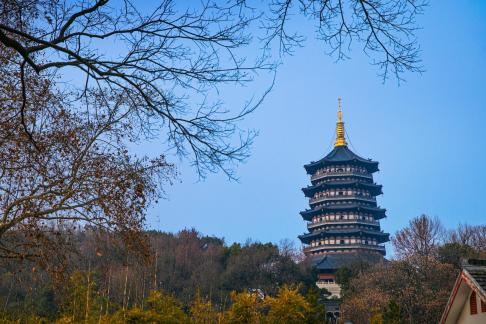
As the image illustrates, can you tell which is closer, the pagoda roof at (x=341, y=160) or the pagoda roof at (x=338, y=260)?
the pagoda roof at (x=338, y=260)

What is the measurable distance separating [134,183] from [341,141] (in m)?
51.2

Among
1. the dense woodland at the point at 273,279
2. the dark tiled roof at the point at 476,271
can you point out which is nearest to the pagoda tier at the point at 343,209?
the dense woodland at the point at 273,279

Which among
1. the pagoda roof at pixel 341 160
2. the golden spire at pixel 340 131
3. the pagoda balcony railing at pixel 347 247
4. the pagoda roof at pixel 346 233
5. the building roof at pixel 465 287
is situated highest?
the golden spire at pixel 340 131

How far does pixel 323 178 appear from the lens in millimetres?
53906

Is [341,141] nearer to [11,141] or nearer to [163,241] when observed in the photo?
[163,241]

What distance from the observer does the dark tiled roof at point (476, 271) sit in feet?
41.5

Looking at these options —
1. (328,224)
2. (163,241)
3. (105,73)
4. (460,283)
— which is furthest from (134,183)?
(328,224)

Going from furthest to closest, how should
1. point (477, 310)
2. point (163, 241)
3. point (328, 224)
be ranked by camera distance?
1. point (328, 224)
2. point (163, 241)
3. point (477, 310)

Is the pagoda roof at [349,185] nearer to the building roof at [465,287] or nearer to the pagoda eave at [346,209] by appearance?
the pagoda eave at [346,209]

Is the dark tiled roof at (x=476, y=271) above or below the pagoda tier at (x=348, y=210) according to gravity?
below

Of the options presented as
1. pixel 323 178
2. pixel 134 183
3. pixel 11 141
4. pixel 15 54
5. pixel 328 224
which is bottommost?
pixel 134 183

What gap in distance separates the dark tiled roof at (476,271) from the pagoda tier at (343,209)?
35181mm

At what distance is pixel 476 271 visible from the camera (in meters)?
13.2

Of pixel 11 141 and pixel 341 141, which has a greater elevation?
pixel 341 141
